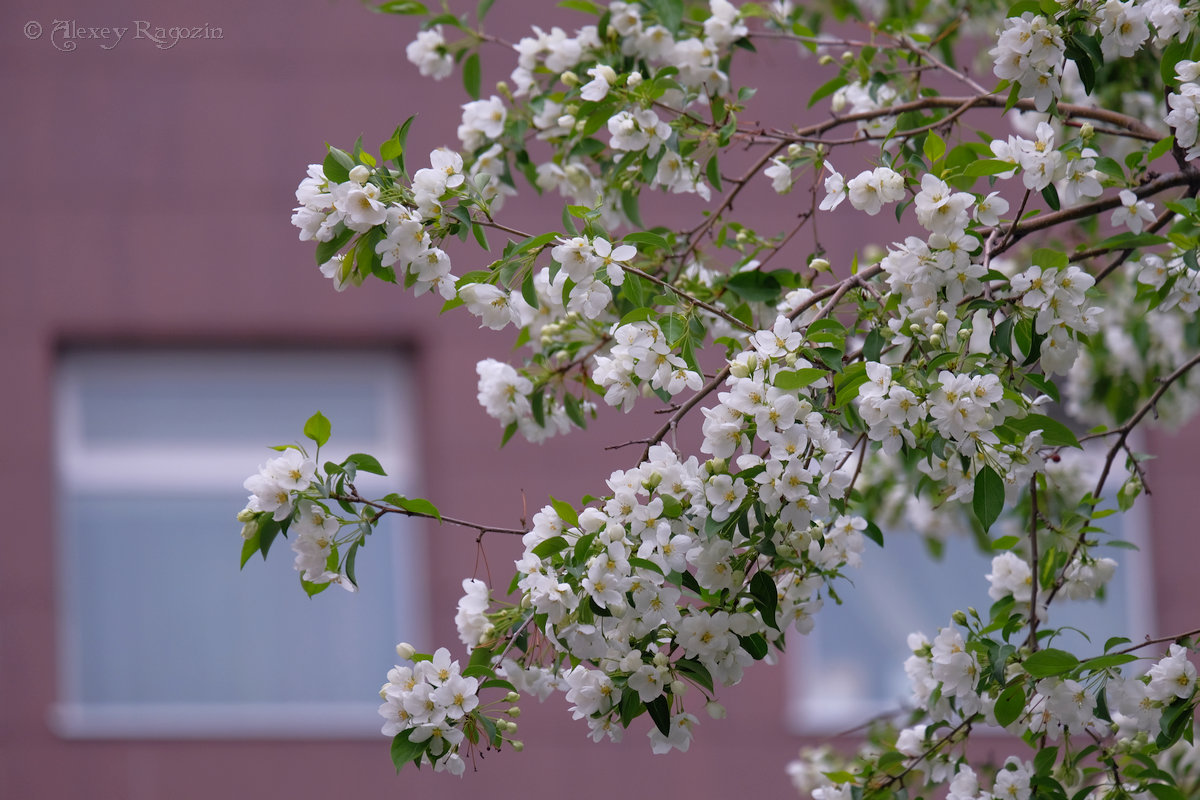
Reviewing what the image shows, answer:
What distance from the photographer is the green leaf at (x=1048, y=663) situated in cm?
188

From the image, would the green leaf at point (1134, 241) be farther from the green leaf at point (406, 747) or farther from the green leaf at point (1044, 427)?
the green leaf at point (406, 747)

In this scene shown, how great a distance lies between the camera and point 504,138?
8.34ft

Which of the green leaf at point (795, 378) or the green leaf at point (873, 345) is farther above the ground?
the green leaf at point (873, 345)

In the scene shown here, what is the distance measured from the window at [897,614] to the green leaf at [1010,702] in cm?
344

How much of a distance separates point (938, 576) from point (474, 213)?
155 inches

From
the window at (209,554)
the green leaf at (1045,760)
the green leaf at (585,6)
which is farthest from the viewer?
the window at (209,554)

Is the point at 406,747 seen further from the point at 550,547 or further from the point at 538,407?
the point at 538,407

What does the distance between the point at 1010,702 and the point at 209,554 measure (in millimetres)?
4003

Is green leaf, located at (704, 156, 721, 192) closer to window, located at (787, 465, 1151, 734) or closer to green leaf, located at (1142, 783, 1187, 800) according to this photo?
green leaf, located at (1142, 783, 1187, 800)

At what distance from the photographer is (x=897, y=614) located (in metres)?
5.47

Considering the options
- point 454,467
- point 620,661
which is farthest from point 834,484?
point 454,467
